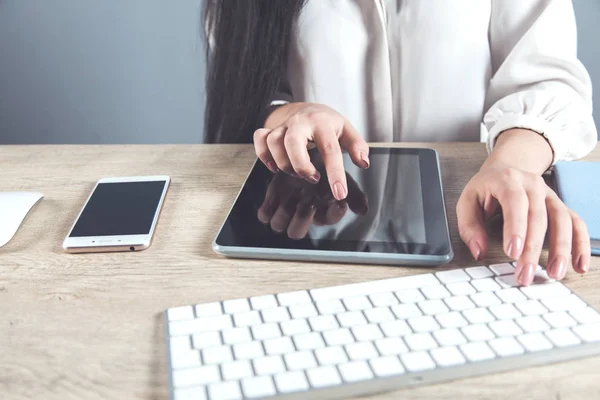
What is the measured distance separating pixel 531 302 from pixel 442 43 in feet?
2.04

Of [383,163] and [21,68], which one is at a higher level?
[383,163]

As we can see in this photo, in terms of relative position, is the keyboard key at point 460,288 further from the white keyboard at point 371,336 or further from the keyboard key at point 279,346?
the keyboard key at point 279,346

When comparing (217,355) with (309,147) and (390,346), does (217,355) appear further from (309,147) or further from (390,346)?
(309,147)

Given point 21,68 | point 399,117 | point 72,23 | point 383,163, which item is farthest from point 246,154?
point 21,68

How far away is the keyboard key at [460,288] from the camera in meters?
0.38

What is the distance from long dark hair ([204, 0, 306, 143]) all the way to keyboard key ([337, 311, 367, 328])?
0.54 metres

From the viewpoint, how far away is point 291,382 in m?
0.30

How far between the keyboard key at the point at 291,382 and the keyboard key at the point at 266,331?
4cm

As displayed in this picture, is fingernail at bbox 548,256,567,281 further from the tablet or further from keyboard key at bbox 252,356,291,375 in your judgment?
keyboard key at bbox 252,356,291,375

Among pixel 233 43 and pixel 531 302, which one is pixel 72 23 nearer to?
pixel 233 43

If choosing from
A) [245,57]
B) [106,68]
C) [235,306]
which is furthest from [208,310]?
[106,68]

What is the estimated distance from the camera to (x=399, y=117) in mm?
981

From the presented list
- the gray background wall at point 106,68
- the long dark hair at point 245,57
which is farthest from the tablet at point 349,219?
the gray background wall at point 106,68

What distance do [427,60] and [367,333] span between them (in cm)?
68
